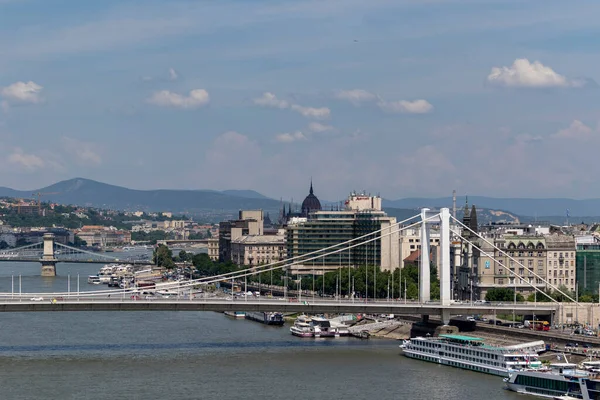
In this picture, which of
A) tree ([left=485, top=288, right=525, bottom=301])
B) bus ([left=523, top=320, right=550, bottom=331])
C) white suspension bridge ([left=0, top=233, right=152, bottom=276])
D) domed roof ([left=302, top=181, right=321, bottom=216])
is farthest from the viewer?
domed roof ([left=302, top=181, right=321, bottom=216])

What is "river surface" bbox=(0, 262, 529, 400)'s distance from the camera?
→ 3744 centimetres

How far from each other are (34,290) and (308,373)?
4306 centimetres

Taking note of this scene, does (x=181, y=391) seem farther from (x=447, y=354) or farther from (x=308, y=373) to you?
(x=447, y=354)

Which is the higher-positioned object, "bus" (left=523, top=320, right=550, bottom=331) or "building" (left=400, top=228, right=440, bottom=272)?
"building" (left=400, top=228, right=440, bottom=272)

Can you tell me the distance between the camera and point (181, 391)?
3738 cm

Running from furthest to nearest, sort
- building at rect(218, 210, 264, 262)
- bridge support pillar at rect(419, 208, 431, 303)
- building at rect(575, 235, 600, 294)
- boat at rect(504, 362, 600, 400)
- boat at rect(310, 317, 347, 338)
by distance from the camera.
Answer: building at rect(218, 210, 264, 262), building at rect(575, 235, 600, 294), boat at rect(310, 317, 347, 338), bridge support pillar at rect(419, 208, 431, 303), boat at rect(504, 362, 600, 400)

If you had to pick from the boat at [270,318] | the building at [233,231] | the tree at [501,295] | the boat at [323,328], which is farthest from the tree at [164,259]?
the boat at [323,328]

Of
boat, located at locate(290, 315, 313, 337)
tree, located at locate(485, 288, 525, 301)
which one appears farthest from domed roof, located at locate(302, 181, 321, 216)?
boat, located at locate(290, 315, 313, 337)

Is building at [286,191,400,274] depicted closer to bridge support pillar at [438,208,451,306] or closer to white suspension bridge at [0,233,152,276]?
bridge support pillar at [438,208,451,306]

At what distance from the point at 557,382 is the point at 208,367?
11557 millimetres

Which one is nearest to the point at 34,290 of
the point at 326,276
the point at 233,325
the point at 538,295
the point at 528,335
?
the point at 326,276

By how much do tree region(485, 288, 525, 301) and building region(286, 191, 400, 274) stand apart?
17.5 m

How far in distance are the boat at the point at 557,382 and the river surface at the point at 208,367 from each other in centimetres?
43

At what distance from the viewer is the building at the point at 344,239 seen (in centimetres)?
7775
